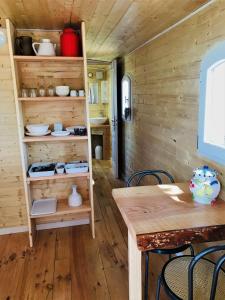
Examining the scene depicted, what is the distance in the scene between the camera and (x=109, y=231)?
9.39 ft

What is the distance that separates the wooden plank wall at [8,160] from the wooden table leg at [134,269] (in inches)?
68.2

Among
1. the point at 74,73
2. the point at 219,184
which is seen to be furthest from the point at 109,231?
the point at 74,73

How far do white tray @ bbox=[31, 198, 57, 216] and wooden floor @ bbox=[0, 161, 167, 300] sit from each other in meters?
0.36

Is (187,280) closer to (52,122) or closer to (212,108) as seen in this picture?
(212,108)

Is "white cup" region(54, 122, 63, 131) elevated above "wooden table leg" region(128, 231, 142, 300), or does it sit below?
above

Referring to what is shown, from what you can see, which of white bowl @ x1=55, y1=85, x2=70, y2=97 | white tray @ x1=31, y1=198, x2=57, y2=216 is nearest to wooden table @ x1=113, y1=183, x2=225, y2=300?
white tray @ x1=31, y1=198, x2=57, y2=216

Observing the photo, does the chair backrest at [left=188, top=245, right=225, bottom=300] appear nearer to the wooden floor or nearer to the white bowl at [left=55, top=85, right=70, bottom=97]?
the wooden floor

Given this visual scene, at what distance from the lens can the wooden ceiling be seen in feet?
5.81

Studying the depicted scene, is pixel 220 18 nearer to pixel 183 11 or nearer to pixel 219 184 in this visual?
pixel 183 11

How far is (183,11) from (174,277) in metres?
1.91

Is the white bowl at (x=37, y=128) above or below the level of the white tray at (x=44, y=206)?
above

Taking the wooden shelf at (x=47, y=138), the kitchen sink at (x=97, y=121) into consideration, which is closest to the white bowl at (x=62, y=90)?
the wooden shelf at (x=47, y=138)

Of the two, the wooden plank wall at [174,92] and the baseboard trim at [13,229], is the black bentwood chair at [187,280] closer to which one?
the wooden plank wall at [174,92]

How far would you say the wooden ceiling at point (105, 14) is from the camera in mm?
1770
